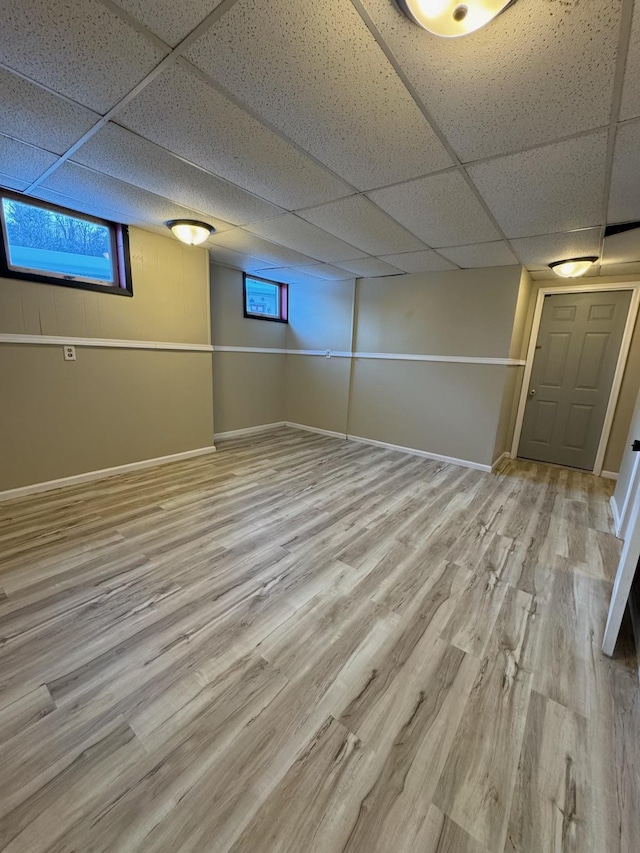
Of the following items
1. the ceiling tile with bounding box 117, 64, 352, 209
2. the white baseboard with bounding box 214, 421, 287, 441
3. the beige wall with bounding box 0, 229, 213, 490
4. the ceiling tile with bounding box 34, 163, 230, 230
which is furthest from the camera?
the white baseboard with bounding box 214, 421, 287, 441

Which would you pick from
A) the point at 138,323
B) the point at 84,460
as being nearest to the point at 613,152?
the point at 138,323

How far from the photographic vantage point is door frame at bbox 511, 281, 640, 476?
369 centimetres

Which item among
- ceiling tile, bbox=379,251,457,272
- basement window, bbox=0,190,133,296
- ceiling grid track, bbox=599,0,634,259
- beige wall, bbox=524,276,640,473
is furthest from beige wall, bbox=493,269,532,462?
basement window, bbox=0,190,133,296

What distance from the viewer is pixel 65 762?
41.9 inches

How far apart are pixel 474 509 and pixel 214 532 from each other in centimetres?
222

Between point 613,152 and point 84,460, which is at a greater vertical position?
point 613,152

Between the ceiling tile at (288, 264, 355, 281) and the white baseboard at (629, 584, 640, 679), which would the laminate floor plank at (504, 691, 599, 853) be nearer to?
the white baseboard at (629, 584, 640, 679)

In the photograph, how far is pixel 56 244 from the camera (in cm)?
282

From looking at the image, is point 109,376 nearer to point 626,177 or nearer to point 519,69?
point 519,69

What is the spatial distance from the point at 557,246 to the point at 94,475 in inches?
189

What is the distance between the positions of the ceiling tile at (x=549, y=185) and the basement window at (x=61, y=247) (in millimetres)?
3072

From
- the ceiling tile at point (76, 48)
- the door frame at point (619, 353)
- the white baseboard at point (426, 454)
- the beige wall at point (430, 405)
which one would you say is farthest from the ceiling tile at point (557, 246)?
the ceiling tile at point (76, 48)

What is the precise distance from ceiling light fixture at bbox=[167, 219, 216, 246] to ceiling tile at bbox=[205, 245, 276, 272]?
457 mm

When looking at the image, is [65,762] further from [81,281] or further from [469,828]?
[81,281]
